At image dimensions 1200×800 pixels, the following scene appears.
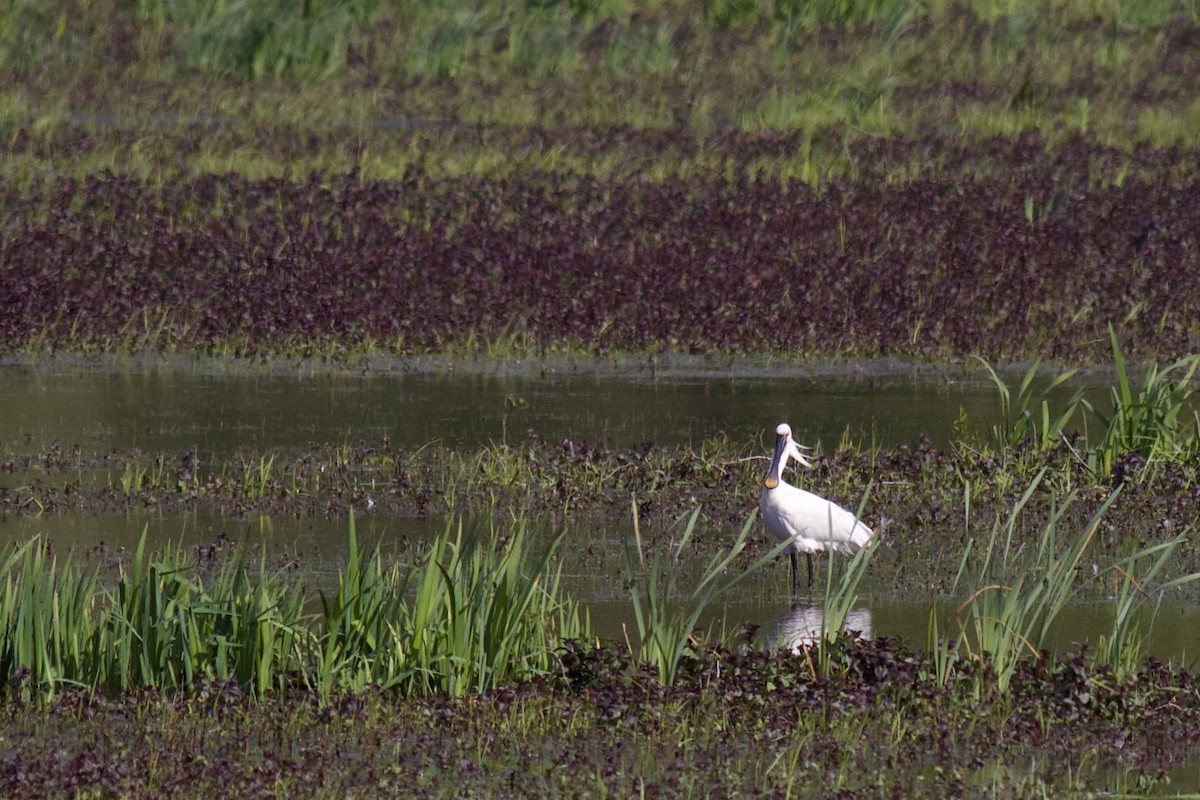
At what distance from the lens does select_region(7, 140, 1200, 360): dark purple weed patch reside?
15.6 meters

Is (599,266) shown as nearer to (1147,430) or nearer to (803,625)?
(1147,430)

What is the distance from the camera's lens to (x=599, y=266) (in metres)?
16.7

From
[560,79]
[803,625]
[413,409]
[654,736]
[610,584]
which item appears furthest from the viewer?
[560,79]

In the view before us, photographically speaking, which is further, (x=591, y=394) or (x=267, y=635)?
(x=591, y=394)

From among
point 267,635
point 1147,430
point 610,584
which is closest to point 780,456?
point 610,584

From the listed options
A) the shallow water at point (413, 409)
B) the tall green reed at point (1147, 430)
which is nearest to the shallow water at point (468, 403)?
the shallow water at point (413, 409)

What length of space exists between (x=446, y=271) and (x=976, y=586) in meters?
7.91

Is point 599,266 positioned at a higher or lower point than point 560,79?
lower

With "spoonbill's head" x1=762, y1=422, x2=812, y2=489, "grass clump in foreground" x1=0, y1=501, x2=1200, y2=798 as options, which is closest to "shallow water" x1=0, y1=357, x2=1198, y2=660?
"spoonbill's head" x1=762, y1=422, x2=812, y2=489

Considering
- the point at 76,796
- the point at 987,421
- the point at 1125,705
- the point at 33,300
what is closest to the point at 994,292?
the point at 987,421

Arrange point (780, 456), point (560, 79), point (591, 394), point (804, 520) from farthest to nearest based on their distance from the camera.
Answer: point (560, 79)
point (591, 394)
point (780, 456)
point (804, 520)

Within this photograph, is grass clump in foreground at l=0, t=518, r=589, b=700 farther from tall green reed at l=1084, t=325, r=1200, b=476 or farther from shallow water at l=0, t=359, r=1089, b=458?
shallow water at l=0, t=359, r=1089, b=458

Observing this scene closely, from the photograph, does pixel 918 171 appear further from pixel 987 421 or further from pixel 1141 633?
pixel 1141 633

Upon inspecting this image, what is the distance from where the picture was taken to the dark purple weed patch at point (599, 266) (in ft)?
51.0
